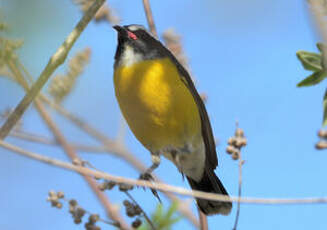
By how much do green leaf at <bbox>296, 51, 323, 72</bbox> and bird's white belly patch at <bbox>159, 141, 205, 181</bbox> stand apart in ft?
6.67

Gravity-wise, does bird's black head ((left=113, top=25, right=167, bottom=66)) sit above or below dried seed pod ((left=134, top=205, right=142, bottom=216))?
above

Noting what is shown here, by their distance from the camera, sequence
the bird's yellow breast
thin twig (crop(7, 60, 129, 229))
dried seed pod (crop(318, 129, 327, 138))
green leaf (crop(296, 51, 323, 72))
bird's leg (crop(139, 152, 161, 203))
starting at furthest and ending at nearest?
1. the bird's yellow breast
2. bird's leg (crop(139, 152, 161, 203))
3. thin twig (crop(7, 60, 129, 229))
4. green leaf (crop(296, 51, 323, 72))
5. dried seed pod (crop(318, 129, 327, 138))

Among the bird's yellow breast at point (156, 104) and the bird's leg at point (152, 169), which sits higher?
the bird's yellow breast at point (156, 104)

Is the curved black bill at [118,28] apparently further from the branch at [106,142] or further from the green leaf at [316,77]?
the green leaf at [316,77]

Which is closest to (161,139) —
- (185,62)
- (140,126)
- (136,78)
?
(140,126)

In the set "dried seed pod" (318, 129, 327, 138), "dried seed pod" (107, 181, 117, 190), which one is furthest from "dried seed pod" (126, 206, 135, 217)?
"dried seed pod" (318, 129, 327, 138)

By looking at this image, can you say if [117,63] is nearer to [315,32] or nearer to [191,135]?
[191,135]

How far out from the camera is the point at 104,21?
374 centimetres

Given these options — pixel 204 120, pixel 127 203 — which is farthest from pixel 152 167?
pixel 127 203

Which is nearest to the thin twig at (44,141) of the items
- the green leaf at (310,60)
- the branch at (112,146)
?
the branch at (112,146)

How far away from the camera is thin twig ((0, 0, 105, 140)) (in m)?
1.75

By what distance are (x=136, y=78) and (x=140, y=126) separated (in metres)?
0.38

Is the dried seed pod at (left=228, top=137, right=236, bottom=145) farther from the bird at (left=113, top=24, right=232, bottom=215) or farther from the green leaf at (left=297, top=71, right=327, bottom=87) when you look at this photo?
the bird at (left=113, top=24, right=232, bottom=215)

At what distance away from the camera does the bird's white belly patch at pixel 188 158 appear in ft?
13.4
